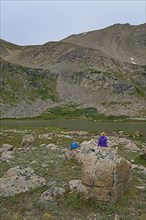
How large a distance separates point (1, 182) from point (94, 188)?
198 inches

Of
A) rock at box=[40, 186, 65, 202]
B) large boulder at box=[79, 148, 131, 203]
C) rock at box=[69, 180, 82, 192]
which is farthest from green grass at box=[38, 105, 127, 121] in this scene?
rock at box=[40, 186, 65, 202]

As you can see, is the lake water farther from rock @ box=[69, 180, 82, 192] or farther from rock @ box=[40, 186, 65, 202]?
rock @ box=[40, 186, 65, 202]

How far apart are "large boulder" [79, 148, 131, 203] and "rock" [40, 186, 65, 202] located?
111 cm

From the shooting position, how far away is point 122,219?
14.9m

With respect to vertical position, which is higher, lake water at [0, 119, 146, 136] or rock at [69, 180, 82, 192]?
rock at [69, 180, 82, 192]

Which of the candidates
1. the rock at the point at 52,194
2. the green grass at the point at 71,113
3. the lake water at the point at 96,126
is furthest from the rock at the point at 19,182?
the green grass at the point at 71,113

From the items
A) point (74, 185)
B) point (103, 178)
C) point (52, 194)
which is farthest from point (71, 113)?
point (103, 178)

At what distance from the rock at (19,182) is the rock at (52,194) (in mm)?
1386

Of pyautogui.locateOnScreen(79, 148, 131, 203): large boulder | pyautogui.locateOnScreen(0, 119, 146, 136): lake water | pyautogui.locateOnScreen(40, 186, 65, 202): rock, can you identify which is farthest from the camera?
pyautogui.locateOnScreen(0, 119, 146, 136): lake water

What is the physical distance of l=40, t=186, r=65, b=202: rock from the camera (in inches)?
641

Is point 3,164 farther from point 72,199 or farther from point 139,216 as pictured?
point 139,216

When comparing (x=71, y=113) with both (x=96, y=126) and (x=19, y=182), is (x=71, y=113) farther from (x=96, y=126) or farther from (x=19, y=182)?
(x=19, y=182)

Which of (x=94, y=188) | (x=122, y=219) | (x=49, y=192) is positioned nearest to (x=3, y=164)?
(x=49, y=192)

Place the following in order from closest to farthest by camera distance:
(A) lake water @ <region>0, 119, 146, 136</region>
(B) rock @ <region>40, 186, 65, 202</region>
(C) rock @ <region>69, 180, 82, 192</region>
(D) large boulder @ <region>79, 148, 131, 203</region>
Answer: (D) large boulder @ <region>79, 148, 131, 203</region>
(B) rock @ <region>40, 186, 65, 202</region>
(C) rock @ <region>69, 180, 82, 192</region>
(A) lake water @ <region>0, 119, 146, 136</region>
